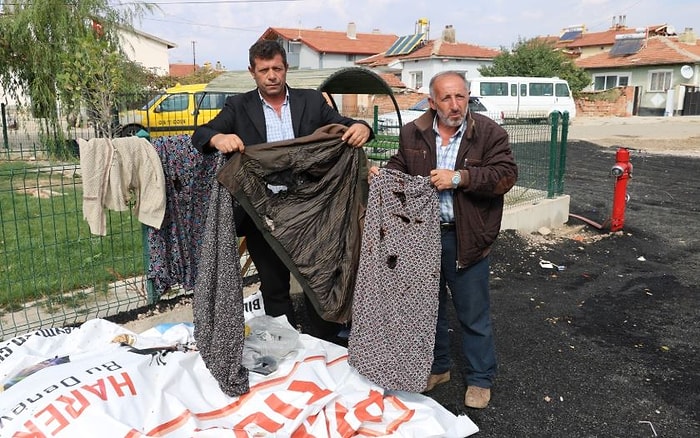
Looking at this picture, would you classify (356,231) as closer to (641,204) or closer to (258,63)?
(258,63)

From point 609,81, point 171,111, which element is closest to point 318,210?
point 171,111

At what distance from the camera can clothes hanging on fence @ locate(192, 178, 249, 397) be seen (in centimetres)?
287

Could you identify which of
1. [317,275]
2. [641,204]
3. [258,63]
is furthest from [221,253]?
[641,204]

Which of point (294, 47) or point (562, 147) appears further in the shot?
point (294, 47)

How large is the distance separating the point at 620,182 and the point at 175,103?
973cm

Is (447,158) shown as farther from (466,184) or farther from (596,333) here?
(596,333)

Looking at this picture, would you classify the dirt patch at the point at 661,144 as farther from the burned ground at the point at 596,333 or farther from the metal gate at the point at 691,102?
the metal gate at the point at 691,102

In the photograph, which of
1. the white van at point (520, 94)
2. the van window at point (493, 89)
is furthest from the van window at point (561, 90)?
the van window at point (493, 89)

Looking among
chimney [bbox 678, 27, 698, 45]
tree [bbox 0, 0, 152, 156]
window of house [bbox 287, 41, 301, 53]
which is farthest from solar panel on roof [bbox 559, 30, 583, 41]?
tree [bbox 0, 0, 152, 156]

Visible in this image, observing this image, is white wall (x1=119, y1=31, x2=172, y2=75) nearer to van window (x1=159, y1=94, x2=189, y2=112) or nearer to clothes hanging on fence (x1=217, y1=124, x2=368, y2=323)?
van window (x1=159, y1=94, x2=189, y2=112)

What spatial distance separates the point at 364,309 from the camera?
292 centimetres

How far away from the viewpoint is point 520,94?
866 inches

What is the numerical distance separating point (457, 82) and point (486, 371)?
1603 millimetres

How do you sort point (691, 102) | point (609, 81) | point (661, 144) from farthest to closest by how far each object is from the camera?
point (609, 81) < point (691, 102) < point (661, 144)
